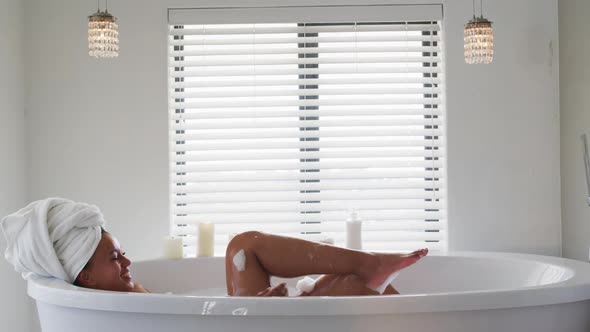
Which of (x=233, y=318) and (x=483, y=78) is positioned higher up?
(x=483, y=78)

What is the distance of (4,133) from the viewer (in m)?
3.24

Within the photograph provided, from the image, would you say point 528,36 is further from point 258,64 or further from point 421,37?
point 258,64

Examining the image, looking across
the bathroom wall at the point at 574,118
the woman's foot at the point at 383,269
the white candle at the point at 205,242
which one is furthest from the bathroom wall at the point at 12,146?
the bathroom wall at the point at 574,118

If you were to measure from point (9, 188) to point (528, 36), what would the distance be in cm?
243

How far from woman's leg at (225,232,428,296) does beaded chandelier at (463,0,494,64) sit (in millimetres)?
1277

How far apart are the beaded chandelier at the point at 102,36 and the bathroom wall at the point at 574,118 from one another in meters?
1.94

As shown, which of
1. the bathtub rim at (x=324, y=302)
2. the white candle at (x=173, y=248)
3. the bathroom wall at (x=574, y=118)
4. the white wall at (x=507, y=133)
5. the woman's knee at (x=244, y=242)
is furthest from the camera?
the white wall at (x=507, y=133)

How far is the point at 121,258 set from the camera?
2201 mm

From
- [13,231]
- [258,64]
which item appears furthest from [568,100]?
[13,231]

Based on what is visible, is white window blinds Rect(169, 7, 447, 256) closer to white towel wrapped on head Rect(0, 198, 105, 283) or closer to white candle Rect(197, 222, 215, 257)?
white candle Rect(197, 222, 215, 257)

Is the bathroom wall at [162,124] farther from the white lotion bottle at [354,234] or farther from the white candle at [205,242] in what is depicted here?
the white lotion bottle at [354,234]

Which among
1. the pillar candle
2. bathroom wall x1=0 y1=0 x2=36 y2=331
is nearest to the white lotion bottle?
the pillar candle

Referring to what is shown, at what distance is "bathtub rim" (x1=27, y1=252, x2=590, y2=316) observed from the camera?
71.1 inches

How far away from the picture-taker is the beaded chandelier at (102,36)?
3.04 m
